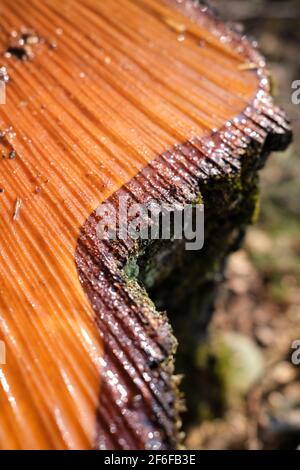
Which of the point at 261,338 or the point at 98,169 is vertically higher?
the point at 98,169

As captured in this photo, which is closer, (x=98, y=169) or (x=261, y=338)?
(x=98, y=169)

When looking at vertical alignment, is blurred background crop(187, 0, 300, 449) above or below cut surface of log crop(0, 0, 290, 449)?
below

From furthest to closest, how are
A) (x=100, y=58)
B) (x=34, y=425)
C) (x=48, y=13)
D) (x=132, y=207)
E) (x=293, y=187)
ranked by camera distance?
(x=293, y=187) < (x=48, y=13) < (x=100, y=58) < (x=132, y=207) < (x=34, y=425)

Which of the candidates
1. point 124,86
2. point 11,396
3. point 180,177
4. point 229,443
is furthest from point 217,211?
point 229,443

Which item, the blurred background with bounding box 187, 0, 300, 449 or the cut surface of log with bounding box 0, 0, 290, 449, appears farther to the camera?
the blurred background with bounding box 187, 0, 300, 449

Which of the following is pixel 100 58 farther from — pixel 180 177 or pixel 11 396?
pixel 11 396
